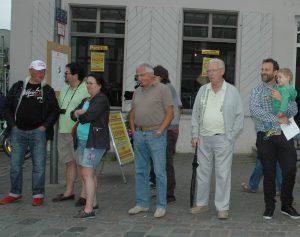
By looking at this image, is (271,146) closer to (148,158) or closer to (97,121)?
(148,158)

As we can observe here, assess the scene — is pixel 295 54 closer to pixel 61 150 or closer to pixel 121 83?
pixel 121 83

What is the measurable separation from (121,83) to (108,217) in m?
6.65

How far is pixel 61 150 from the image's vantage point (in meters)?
7.34

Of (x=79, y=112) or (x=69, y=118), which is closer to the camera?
(x=79, y=112)

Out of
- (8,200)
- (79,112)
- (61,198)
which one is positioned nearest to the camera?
(79,112)

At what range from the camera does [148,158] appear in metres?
6.64

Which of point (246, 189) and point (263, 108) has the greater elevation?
point (263, 108)

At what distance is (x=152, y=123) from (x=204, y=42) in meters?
6.78

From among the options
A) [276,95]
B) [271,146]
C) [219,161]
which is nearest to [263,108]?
[276,95]

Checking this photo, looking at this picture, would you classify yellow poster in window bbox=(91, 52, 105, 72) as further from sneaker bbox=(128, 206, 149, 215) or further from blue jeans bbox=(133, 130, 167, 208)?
sneaker bbox=(128, 206, 149, 215)

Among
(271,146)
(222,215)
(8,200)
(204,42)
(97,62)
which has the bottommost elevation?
(8,200)

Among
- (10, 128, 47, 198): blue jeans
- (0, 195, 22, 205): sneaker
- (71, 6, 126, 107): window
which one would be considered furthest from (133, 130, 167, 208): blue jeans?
(71, 6, 126, 107): window

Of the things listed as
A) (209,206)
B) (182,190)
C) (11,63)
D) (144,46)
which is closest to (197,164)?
(209,206)

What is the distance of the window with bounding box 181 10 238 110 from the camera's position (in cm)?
1278
